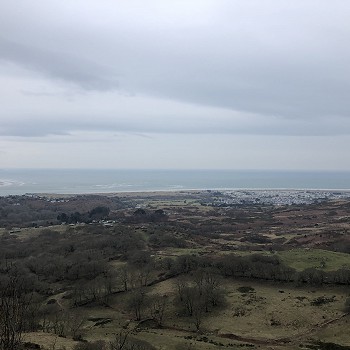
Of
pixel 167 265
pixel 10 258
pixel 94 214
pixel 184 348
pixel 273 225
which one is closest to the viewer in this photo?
pixel 184 348

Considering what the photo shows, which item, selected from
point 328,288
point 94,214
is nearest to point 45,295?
point 328,288

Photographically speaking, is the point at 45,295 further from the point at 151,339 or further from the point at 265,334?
the point at 265,334

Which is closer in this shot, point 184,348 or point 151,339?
point 184,348

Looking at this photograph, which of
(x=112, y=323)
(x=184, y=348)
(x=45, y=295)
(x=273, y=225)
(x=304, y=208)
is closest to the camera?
(x=184, y=348)

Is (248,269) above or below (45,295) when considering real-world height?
above

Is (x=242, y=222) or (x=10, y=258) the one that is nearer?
(x=10, y=258)

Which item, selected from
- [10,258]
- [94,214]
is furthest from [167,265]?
[94,214]

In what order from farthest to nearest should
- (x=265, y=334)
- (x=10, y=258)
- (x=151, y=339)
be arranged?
(x=10, y=258) < (x=265, y=334) < (x=151, y=339)

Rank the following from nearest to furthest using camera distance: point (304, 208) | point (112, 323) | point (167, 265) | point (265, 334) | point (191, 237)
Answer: point (265, 334) < point (112, 323) < point (167, 265) < point (191, 237) < point (304, 208)

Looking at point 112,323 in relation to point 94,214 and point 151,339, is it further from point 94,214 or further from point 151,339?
point 94,214
